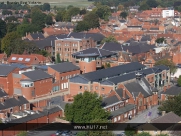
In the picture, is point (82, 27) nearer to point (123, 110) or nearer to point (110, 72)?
point (110, 72)

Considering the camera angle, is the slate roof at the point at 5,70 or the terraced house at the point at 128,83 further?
the slate roof at the point at 5,70

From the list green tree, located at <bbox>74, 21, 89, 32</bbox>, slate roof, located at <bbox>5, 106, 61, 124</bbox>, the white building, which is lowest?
the white building

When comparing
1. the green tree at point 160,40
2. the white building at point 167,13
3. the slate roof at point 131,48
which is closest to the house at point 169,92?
the slate roof at point 131,48

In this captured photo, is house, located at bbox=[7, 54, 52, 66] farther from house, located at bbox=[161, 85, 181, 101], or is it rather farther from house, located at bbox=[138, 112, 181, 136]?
house, located at bbox=[138, 112, 181, 136]

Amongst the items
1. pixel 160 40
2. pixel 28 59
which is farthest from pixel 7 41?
pixel 160 40

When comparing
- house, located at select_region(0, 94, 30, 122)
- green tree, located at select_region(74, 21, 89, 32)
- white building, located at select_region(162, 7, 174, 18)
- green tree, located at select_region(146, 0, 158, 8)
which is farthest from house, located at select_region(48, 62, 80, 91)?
green tree, located at select_region(146, 0, 158, 8)

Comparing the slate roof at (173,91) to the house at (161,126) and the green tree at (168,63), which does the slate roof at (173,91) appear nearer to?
the house at (161,126)
